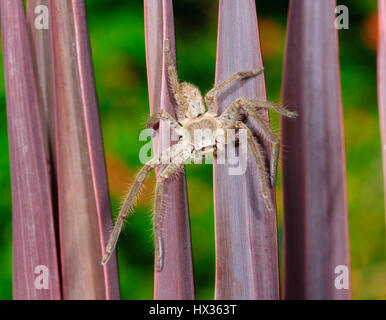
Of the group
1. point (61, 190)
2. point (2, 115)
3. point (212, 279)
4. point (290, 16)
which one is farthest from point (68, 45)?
point (212, 279)

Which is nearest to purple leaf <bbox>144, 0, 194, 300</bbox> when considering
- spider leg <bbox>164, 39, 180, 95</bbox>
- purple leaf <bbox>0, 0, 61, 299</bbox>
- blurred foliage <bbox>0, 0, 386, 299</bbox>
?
spider leg <bbox>164, 39, 180, 95</bbox>

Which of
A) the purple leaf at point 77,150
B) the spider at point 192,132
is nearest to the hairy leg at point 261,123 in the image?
the spider at point 192,132

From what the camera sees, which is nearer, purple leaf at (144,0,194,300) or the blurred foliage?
purple leaf at (144,0,194,300)

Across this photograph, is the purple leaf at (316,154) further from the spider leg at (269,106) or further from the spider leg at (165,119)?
the spider leg at (165,119)

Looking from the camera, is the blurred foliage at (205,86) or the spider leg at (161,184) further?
the blurred foliage at (205,86)

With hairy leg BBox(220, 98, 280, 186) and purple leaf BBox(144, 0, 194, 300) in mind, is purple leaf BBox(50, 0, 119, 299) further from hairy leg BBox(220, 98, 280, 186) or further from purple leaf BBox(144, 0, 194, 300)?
hairy leg BBox(220, 98, 280, 186)

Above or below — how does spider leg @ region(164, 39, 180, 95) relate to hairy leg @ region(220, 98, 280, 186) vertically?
above

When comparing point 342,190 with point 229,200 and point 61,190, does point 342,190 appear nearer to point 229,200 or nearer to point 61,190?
point 229,200

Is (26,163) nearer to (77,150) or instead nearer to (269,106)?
(77,150)
